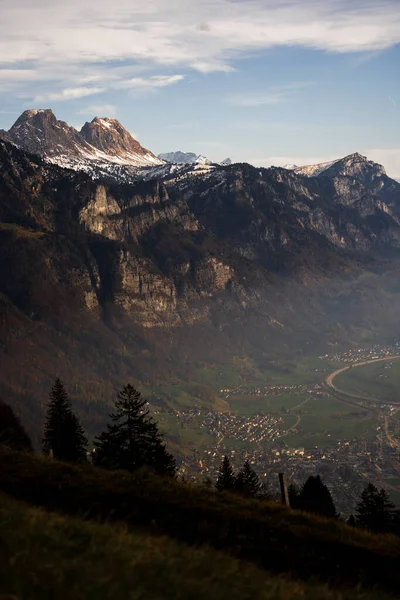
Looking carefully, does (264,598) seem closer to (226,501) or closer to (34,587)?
(34,587)

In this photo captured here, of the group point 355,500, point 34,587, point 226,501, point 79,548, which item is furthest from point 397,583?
point 355,500

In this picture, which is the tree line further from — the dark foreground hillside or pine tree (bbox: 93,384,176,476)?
the dark foreground hillside

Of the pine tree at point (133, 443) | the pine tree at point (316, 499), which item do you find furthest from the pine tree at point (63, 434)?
the pine tree at point (316, 499)

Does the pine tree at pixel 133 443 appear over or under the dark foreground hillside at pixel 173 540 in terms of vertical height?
over

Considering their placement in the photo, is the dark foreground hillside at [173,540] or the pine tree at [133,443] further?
the pine tree at [133,443]

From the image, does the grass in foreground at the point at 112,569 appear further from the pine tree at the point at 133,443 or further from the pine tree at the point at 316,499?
the pine tree at the point at 316,499

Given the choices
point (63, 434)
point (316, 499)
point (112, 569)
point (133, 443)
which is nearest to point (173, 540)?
point (112, 569)
